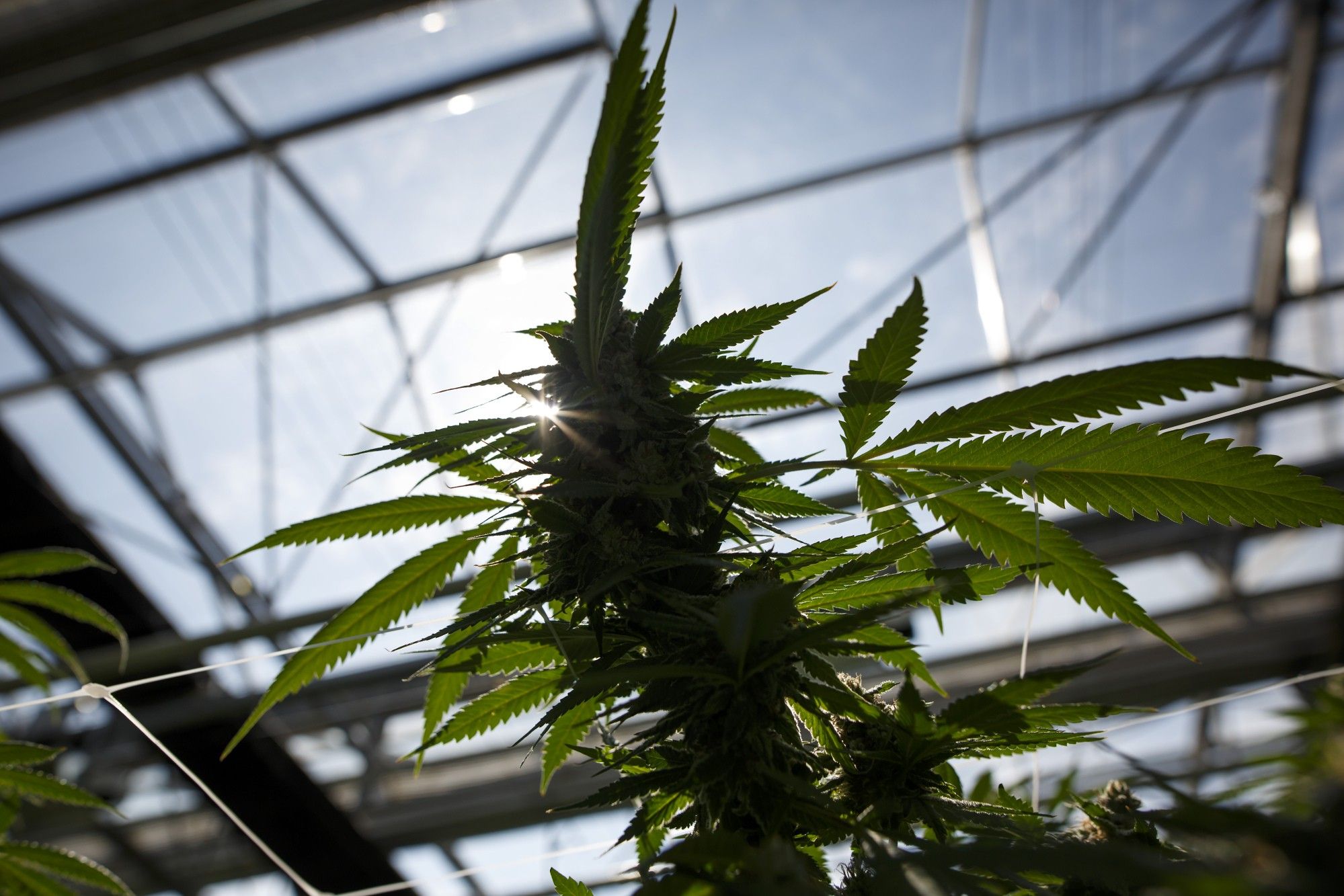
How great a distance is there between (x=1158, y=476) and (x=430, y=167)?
459 centimetres

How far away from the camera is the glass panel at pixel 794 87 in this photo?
439 cm

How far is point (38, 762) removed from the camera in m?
0.96

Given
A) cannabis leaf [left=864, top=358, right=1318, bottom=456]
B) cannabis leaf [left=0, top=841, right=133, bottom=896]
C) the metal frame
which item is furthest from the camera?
the metal frame

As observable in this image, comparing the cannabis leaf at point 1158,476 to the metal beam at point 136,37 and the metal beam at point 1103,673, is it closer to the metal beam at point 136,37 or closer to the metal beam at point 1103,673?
the metal beam at point 136,37

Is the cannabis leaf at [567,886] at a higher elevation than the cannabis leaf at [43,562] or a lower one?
lower

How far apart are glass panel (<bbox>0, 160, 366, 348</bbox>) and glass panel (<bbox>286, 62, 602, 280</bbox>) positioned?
22cm

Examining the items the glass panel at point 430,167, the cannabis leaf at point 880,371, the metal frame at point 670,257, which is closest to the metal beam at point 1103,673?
the metal frame at point 670,257

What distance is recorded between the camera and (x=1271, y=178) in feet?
16.0

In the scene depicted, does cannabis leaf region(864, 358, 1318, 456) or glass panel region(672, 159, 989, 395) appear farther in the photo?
glass panel region(672, 159, 989, 395)

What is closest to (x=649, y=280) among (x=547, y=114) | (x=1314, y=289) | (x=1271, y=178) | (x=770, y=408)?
(x=547, y=114)

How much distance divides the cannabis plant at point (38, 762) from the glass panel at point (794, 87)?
3.79 meters

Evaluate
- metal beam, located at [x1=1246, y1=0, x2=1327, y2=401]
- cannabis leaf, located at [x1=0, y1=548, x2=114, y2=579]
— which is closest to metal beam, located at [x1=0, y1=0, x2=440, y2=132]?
cannabis leaf, located at [x1=0, y1=548, x2=114, y2=579]

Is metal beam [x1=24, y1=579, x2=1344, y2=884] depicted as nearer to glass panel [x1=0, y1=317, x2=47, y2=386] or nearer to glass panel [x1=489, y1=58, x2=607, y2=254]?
glass panel [x1=0, y1=317, x2=47, y2=386]

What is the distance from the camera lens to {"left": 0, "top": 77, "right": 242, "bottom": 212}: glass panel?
14.2 ft
